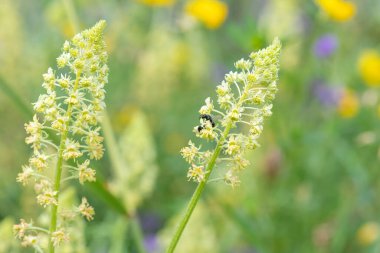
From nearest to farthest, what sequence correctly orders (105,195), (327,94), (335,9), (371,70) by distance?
(105,195) → (335,9) → (327,94) → (371,70)

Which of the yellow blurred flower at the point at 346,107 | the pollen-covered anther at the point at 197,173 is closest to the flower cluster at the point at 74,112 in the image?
the pollen-covered anther at the point at 197,173

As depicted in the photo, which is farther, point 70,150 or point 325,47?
point 325,47

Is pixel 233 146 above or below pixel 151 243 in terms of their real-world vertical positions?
below

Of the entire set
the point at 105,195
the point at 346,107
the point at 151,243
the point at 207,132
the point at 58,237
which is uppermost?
the point at 346,107

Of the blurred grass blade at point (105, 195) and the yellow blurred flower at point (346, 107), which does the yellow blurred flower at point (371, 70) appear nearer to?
the yellow blurred flower at point (346, 107)

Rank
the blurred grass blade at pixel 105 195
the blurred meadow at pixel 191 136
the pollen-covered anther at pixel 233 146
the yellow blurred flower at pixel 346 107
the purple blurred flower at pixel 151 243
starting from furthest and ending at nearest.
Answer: the yellow blurred flower at pixel 346 107 → the purple blurred flower at pixel 151 243 → the blurred meadow at pixel 191 136 → the blurred grass blade at pixel 105 195 → the pollen-covered anther at pixel 233 146

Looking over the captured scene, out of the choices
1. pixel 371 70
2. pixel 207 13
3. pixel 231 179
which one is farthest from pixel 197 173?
pixel 371 70

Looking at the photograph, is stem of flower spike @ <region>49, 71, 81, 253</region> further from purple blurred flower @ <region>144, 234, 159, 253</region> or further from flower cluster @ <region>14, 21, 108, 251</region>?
purple blurred flower @ <region>144, 234, 159, 253</region>

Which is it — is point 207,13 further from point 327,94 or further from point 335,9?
point 335,9
